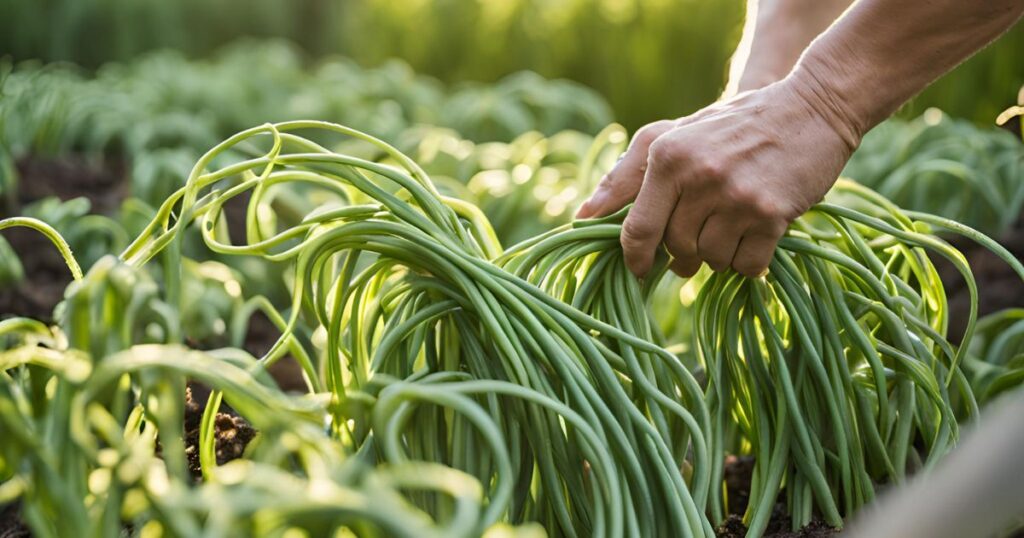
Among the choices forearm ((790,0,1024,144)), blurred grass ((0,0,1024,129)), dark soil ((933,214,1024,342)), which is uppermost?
forearm ((790,0,1024,144))

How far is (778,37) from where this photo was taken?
149 centimetres

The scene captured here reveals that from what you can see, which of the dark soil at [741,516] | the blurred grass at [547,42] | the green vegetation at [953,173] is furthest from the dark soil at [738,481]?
the blurred grass at [547,42]

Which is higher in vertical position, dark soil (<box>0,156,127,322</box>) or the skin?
the skin

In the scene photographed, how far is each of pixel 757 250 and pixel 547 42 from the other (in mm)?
4006

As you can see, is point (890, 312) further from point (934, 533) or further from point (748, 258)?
point (934, 533)

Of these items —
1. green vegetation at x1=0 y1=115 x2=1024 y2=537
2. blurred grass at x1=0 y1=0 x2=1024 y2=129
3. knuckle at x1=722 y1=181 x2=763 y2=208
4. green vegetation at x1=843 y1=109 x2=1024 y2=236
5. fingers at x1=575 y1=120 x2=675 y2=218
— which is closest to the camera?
green vegetation at x1=0 y1=115 x2=1024 y2=537

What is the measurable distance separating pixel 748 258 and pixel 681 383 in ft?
0.53

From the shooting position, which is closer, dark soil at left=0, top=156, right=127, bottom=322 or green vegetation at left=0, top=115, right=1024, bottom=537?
green vegetation at left=0, top=115, right=1024, bottom=537

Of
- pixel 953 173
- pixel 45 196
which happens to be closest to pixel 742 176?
pixel 953 173

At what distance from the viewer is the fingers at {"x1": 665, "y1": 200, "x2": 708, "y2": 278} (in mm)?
1115

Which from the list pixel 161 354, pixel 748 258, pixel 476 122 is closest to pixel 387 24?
pixel 476 122

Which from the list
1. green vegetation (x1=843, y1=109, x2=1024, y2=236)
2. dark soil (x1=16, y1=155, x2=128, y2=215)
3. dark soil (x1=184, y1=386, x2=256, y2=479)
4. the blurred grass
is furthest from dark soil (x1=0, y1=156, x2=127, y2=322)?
the blurred grass

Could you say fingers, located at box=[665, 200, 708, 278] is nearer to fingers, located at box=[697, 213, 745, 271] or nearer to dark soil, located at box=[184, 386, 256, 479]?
fingers, located at box=[697, 213, 745, 271]

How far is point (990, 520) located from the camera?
505 millimetres
